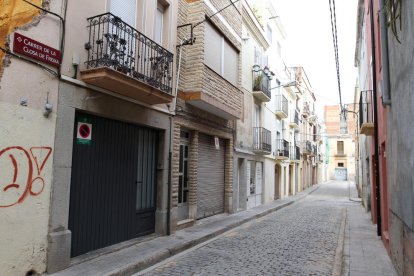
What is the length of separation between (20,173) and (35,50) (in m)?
1.90

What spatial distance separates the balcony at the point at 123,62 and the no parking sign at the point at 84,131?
76cm

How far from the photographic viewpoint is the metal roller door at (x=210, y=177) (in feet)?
37.7

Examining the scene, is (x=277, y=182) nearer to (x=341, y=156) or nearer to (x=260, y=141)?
(x=260, y=141)

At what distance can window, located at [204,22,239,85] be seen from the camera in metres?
11.4

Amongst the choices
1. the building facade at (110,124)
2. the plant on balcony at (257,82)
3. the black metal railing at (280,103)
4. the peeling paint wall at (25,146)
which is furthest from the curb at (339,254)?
the black metal railing at (280,103)

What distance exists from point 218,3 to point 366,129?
6.36m

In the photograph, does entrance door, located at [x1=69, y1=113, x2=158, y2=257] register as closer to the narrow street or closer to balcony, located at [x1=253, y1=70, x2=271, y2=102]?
the narrow street

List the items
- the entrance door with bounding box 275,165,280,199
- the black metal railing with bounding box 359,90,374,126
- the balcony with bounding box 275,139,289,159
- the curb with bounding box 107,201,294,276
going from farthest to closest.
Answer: the entrance door with bounding box 275,165,280,199 < the balcony with bounding box 275,139,289,159 < the black metal railing with bounding box 359,90,374,126 < the curb with bounding box 107,201,294,276

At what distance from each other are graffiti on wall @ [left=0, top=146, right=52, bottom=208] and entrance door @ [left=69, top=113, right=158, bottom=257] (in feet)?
2.98

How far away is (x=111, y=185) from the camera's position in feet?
24.5

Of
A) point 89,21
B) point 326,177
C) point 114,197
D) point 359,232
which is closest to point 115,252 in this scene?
point 114,197

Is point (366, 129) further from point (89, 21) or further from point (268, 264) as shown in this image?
point (89, 21)

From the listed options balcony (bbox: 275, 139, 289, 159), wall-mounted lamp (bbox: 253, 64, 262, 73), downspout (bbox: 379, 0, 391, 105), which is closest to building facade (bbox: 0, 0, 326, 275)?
wall-mounted lamp (bbox: 253, 64, 262, 73)

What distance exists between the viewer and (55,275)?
560cm
